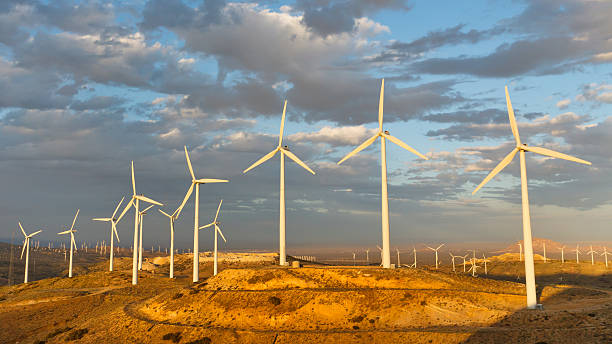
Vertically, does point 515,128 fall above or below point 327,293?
above

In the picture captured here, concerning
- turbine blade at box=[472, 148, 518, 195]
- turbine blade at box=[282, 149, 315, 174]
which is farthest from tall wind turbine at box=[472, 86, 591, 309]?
turbine blade at box=[282, 149, 315, 174]

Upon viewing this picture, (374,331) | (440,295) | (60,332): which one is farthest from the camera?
(60,332)

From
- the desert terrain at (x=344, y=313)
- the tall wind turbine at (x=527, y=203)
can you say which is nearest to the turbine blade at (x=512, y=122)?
the tall wind turbine at (x=527, y=203)

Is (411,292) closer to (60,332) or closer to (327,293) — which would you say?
(327,293)

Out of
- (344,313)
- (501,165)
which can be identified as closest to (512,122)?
(501,165)

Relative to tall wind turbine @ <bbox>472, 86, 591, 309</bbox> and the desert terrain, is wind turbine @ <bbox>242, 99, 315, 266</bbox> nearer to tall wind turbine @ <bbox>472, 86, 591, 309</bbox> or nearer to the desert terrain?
the desert terrain

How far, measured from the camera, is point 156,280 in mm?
163250

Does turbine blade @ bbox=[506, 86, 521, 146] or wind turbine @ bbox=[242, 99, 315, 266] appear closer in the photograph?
turbine blade @ bbox=[506, 86, 521, 146]

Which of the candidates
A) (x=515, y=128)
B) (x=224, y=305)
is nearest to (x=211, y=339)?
(x=224, y=305)

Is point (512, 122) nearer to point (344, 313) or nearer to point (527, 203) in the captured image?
point (527, 203)

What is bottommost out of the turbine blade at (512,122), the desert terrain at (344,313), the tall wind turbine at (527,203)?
the desert terrain at (344,313)

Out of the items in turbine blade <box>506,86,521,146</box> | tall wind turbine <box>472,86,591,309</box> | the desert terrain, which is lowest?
the desert terrain

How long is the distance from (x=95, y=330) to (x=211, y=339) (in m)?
31.3

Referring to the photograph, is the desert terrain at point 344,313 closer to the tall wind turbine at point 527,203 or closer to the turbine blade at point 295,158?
the tall wind turbine at point 527,203
